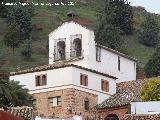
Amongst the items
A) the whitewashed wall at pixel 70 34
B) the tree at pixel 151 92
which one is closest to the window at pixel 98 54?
the whitewashed wall at pixel 70 34

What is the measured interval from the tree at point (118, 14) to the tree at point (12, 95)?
67346mm

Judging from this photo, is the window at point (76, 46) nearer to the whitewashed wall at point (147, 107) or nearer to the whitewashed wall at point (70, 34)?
the whitewashed wall at point (70, 34)

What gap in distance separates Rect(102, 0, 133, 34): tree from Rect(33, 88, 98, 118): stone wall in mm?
51992

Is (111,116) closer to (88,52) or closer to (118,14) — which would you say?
(88,52)

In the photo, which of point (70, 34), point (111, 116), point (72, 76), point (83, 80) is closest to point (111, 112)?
point (111, 116)

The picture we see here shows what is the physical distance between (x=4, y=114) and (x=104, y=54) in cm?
4690

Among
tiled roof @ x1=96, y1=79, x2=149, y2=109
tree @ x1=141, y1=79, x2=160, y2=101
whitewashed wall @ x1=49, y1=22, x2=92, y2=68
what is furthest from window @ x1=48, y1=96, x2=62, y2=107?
tree @ x1=141, y1=79, x2=160, y2=101

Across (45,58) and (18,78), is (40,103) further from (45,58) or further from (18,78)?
(45,58)

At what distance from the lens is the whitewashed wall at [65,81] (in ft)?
179

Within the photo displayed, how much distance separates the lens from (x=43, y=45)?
96.6 meters

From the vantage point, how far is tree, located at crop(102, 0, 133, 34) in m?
108

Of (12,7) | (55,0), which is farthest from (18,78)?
(55,0)

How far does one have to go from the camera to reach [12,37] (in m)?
91.3

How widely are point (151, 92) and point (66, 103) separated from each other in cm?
725
